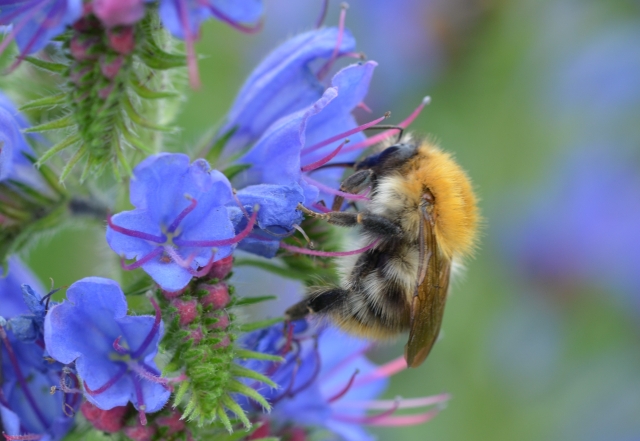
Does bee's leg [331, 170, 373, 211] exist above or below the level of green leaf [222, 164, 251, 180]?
above

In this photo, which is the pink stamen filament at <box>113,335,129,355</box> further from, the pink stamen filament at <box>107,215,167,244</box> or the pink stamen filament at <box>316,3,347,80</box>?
the pink stamen filament at <box>316,3,347,80</box>

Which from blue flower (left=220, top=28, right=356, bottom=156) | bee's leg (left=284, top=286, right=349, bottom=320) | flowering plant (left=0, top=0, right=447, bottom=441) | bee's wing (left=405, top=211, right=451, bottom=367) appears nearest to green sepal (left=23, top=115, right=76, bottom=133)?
flowering plant (left=0, top=0, right=447, bottom=441)

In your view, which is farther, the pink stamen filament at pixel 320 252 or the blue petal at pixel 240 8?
the pink stamen filament at pixel 320 252

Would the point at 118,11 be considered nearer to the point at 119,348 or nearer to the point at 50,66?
the point at 50,66

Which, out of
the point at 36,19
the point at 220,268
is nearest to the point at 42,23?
the point at 36,19

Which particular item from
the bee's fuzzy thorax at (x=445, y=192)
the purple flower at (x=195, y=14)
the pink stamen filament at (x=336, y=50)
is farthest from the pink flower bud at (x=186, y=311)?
the pink stamen filament at (x=336, y=50)

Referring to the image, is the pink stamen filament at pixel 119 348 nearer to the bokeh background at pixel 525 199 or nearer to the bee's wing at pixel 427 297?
the bee's wing at pixel 427 297
